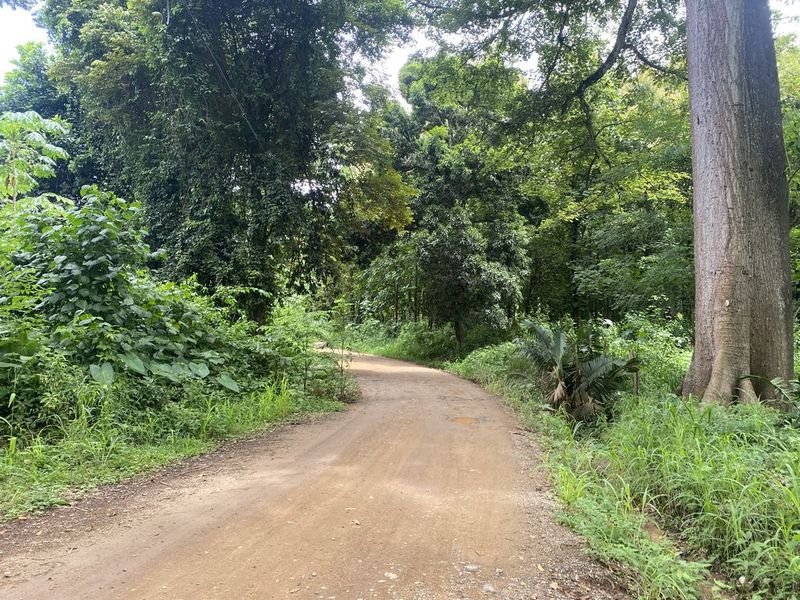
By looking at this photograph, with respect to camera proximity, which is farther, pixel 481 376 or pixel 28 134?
pixel 481 376

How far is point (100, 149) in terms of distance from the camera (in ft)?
46.1

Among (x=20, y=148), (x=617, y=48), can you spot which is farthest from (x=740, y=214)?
(x=20, y=148)

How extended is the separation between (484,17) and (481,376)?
326 inches

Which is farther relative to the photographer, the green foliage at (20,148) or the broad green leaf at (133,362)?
the green foliage at (20,148)

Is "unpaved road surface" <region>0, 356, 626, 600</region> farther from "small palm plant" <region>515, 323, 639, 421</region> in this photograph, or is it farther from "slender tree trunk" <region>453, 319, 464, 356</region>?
"slender tree trunk" <region>453, 319, 464, 356</region>

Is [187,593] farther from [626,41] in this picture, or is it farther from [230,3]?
[626,41]

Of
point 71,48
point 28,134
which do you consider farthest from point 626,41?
point 71,48

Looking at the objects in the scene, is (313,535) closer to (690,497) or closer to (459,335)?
(690,497)

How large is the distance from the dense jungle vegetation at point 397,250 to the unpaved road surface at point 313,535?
0.39 metres

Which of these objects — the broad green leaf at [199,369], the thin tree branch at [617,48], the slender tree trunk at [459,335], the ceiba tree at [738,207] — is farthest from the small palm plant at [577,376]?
the slender tree trunk at [459,335]

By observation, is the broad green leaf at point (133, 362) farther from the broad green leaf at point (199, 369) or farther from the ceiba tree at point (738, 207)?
the ceiba tree at point (738, 207)

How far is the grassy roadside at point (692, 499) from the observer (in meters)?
2.76

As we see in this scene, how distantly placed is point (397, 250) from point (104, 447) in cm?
1466

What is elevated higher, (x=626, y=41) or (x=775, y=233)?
(x=626, y=41)
